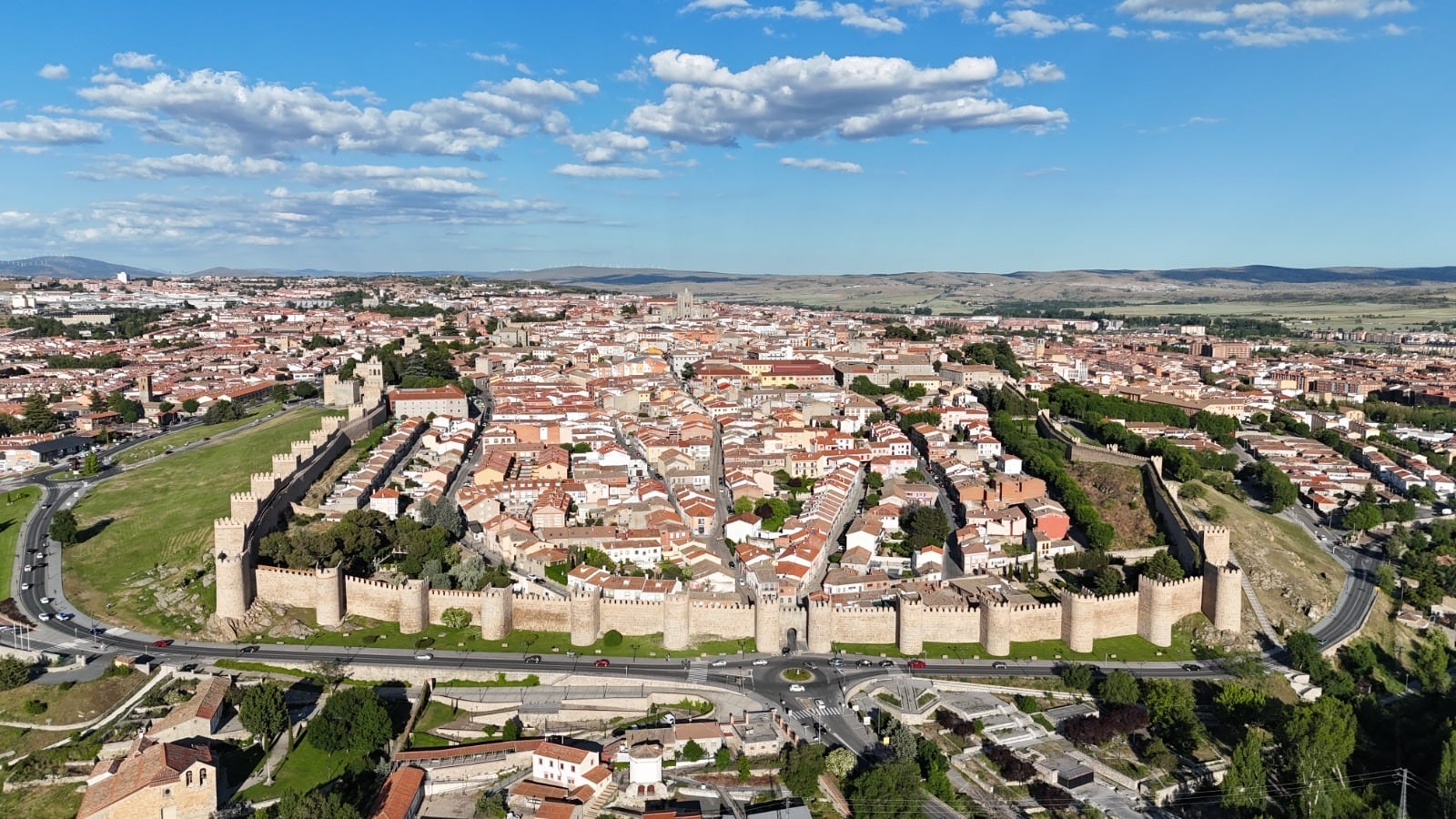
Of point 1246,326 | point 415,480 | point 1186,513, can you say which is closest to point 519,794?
point 415,480

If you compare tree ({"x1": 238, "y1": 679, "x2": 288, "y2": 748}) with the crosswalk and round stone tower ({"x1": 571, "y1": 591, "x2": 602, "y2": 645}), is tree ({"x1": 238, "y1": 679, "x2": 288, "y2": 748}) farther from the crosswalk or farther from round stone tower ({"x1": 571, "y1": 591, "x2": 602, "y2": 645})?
the crosswalk

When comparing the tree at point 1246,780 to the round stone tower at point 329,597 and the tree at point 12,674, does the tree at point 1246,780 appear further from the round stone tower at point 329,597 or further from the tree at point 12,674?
the tree at point 12,674

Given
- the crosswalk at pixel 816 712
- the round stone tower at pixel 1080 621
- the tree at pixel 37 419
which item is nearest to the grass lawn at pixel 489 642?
the crosswalk at pixel 816 712

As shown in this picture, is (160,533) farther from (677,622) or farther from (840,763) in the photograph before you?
(840,763)

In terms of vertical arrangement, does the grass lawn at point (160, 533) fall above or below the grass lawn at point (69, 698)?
above

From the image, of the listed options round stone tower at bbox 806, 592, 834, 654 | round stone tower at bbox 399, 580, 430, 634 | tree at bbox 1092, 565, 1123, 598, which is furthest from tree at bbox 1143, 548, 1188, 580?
round stone tower at bbox 399, 580, 430, 634

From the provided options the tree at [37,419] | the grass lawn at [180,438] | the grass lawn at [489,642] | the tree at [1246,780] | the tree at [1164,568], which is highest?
the tree at [37,419]

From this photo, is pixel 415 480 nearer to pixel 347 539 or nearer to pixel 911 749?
pixel 347 539
